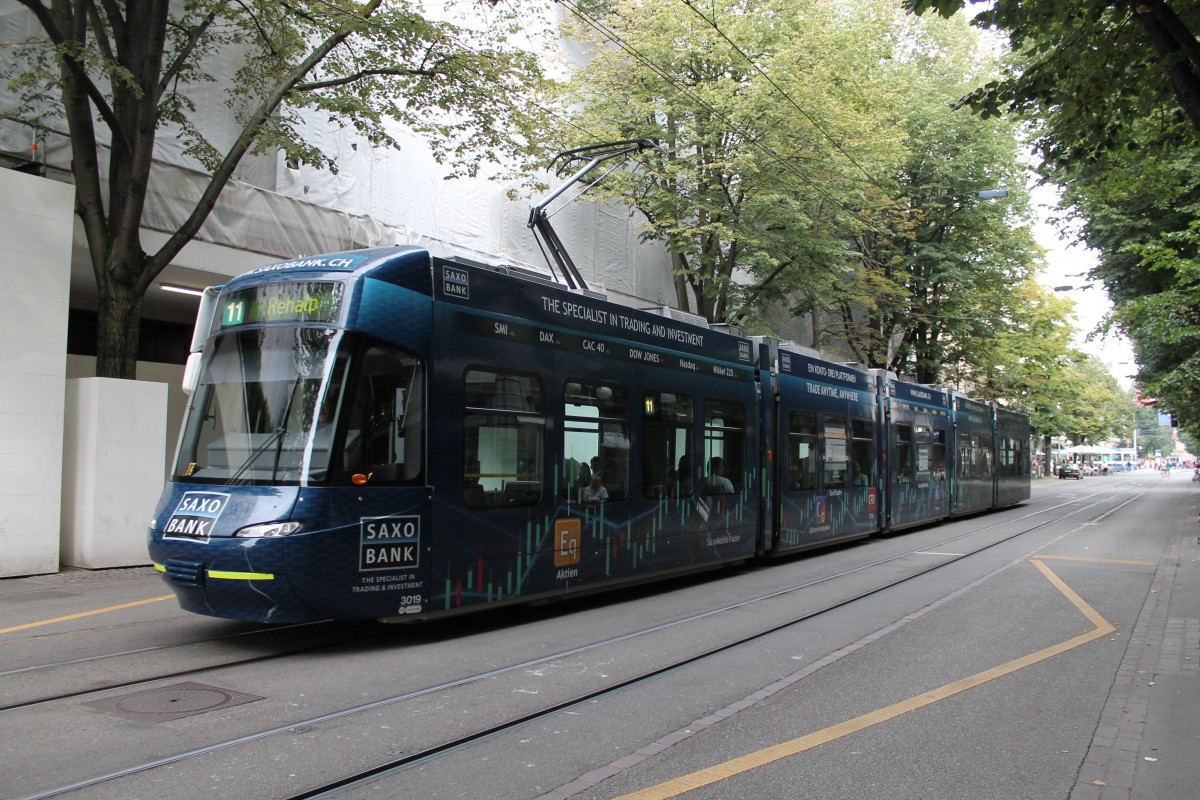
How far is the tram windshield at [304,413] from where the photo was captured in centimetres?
672

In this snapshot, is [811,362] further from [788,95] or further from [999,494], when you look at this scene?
[999,494]

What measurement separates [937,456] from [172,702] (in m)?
19.7

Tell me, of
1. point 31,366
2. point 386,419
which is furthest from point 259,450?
point 31,366

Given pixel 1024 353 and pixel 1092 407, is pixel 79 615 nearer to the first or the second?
pixel 1024 353

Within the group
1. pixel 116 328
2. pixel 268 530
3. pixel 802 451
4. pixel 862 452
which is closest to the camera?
pixel 268 530

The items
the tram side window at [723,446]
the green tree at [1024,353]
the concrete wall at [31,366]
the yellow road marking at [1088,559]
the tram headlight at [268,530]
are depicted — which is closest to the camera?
the tram headlight at [268,530]

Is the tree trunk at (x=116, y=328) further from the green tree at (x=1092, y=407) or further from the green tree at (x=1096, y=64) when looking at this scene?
the green tree at (x=1092, y=407)

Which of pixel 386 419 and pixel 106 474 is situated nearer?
pixel 386 419

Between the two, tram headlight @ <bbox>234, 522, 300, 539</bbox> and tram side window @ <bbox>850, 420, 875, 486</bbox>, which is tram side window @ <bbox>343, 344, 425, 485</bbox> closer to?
tram headlight @ <bbox>234, 522, 300, 539</bbox>

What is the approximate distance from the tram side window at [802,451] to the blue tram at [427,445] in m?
2.61

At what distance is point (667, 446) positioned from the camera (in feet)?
34.6

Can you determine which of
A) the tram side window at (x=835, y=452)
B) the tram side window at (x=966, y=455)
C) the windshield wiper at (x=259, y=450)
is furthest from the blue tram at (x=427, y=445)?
the tram side window at (x=966, y=455)

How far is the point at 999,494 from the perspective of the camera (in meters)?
28.2

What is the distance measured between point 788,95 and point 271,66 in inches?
438
